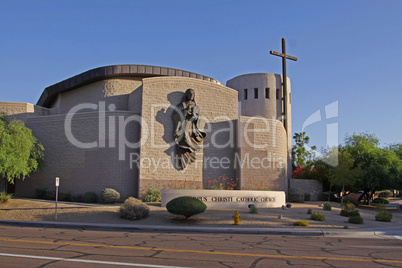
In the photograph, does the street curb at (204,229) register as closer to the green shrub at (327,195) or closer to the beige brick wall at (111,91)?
the beige brick wall at (111,91)

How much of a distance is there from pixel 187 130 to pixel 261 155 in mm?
6622

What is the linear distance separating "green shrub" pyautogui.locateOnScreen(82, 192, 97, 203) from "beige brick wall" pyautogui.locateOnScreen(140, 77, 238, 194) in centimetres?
354

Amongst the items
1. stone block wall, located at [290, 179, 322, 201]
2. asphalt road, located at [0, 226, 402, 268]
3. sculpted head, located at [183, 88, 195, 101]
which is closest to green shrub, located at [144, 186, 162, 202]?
sculpted head, located at [183, 88, 195, 101]

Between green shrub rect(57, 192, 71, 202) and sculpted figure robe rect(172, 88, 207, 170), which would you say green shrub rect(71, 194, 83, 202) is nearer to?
green shrub rect(57, 192, 71, 202)

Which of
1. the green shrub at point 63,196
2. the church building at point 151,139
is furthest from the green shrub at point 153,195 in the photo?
the green shrub at point 63,196

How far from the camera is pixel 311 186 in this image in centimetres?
3534

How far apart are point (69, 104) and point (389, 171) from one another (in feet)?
104

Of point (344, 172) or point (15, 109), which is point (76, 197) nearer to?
point (15, 109)

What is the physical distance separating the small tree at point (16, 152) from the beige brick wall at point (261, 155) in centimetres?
1563

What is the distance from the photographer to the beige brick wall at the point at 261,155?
28.6 m

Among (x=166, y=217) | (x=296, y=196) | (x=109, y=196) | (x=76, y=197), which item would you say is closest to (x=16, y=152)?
(x=76, y=197)

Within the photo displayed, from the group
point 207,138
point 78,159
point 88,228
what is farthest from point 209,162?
point 88,228

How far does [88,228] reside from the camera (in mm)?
17219

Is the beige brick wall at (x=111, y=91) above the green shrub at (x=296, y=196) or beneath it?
above
